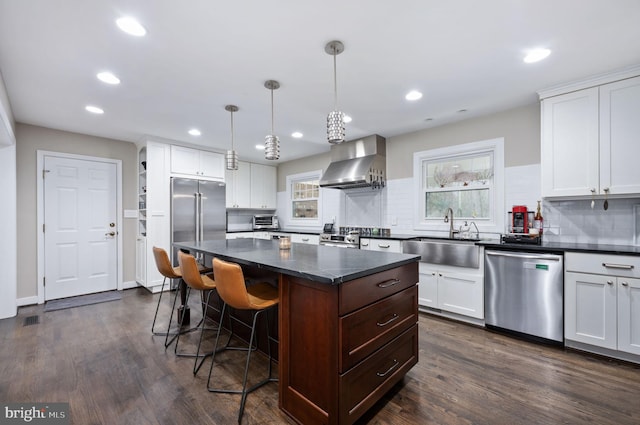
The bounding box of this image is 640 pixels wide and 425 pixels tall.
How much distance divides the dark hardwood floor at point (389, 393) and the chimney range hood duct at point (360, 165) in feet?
7.37

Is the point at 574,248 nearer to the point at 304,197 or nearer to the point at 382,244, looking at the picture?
the point at 382,244

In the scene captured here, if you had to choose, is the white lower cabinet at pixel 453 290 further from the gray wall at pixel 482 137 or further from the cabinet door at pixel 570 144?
the gray wall at pixel 482 137

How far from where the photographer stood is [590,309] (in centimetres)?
246

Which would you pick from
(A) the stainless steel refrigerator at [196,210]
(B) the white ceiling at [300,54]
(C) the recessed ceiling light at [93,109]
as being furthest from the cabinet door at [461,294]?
(C) the recessed ceiling light at [93,109]

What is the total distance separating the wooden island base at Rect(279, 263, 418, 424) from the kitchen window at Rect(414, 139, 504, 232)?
233cm

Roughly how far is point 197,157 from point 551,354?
535cm

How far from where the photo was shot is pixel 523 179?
3.29 meters

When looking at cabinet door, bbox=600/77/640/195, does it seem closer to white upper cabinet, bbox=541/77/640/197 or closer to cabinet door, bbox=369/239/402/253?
white upper cabinet, bbox=541/77/640/197

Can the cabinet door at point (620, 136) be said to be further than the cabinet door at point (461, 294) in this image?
No

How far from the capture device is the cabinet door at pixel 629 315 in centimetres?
227

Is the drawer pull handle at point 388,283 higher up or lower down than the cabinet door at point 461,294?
higher up

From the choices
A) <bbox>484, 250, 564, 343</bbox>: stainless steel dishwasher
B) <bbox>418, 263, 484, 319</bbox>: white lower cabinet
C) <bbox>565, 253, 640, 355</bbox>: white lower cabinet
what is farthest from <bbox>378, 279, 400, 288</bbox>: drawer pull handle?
<bbox>565, 253, 640, 355</bbox>: white lower cabinet

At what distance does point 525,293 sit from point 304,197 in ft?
13.8

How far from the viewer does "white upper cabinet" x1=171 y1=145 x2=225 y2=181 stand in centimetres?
475
